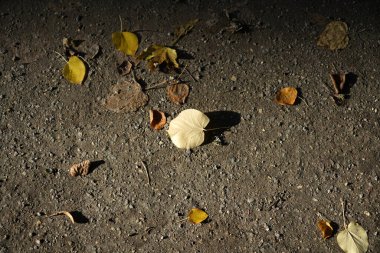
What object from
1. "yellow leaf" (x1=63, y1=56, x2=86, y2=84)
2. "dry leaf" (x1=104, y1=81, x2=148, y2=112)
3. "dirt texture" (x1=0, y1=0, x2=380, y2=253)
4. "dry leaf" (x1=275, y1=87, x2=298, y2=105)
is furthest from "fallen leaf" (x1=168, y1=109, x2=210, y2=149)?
"yellow leaf" (x1=63, y1=56, x2=86, y2=84)

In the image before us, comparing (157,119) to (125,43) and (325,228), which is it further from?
(325,228)

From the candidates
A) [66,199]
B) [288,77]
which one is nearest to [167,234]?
[66,199]

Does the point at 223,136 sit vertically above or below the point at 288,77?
below

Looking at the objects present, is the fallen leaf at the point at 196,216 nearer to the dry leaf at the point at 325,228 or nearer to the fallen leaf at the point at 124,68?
the dry leaf at the point at 325,228

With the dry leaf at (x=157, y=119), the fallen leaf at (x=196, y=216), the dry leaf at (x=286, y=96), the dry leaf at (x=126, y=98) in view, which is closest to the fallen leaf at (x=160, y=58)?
the dry leaf at (x=126, y=98)

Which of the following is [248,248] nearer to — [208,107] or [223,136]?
[223,136]

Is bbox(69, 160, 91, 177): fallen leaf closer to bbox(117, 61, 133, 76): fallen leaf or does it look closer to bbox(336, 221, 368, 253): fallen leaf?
bbox(117, 61, 133, 76): fallen leaf

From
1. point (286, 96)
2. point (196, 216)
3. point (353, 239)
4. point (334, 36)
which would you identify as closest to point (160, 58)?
point (286, 96)
